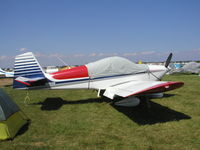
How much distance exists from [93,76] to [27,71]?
2.61m

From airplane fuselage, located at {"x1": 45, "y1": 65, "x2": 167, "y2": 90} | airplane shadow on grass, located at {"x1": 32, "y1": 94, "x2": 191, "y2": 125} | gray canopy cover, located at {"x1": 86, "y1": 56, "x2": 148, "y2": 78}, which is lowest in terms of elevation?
airplane shadow on grass, located at {"x1": 32, "y1": 94, "x2": 191, "y2": 125}

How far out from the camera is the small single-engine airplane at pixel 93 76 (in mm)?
5926

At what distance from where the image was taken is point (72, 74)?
637 cm

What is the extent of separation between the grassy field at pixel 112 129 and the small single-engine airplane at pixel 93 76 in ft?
2.59

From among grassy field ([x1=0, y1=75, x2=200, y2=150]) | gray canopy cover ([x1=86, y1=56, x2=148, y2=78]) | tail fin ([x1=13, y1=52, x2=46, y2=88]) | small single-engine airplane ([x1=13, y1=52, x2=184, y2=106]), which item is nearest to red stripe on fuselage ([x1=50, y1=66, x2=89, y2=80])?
small single-engine airplane ([x1=13, y1=52, x2=184, y2=106])

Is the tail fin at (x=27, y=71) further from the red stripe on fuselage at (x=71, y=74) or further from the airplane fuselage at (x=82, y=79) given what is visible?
the red stripe on fuselage at (x=71, y=74)

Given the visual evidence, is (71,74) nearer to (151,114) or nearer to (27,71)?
(27,71)

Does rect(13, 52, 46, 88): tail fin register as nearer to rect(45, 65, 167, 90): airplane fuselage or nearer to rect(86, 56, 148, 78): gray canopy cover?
rect(45, 65, 167, 90): airplane fuselage

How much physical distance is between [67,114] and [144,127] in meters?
2.63

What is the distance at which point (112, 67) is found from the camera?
668 centimetres

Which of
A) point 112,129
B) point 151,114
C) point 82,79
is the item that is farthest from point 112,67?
point 112,129

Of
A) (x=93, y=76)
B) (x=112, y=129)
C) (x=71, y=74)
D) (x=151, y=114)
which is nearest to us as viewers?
(x=112, y=129)

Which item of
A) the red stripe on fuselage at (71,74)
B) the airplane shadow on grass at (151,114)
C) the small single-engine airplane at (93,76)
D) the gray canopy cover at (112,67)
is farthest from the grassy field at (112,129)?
the gray canopy cover at (112,67)

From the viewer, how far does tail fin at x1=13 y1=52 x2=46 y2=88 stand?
5898 mm
